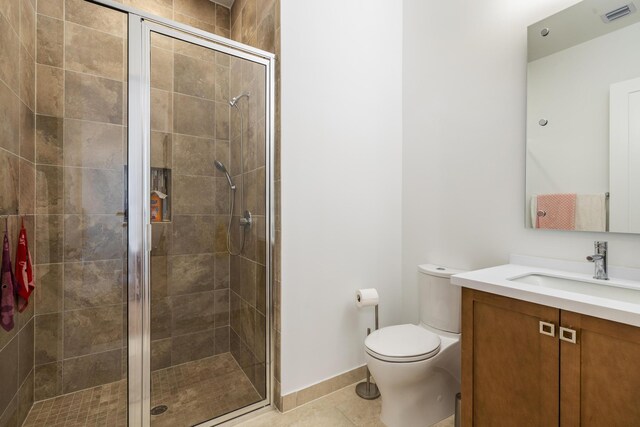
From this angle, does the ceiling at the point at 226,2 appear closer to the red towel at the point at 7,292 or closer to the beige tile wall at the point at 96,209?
Answer: the beige tile wall at the point at 96,209

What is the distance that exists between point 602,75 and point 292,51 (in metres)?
1.49

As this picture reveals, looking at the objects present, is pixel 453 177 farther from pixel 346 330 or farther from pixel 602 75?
pixel 346 330

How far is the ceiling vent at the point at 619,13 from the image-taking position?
1.25 metres

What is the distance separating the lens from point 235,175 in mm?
1709

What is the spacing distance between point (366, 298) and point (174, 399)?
116 centimetres

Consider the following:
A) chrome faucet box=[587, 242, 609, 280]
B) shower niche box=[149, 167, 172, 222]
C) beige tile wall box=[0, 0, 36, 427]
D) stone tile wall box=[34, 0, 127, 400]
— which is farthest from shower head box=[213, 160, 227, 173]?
chrome faucet box=[587, 242, 609, 280]

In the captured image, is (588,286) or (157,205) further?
(157,205)

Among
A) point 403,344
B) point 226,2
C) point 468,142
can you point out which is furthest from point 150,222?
point 226,2

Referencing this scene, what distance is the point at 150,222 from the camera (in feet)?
4.81

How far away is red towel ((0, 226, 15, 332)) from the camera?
1.24 m

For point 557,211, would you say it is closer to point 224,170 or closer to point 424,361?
point 424,361

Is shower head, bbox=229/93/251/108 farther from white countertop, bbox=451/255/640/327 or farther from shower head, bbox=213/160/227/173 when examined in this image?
white countertop, bbox=451/255/640/327

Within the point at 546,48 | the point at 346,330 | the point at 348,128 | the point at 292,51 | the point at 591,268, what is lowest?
the point at 346,330

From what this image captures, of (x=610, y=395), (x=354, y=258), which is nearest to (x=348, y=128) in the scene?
(x=354, y=258)
